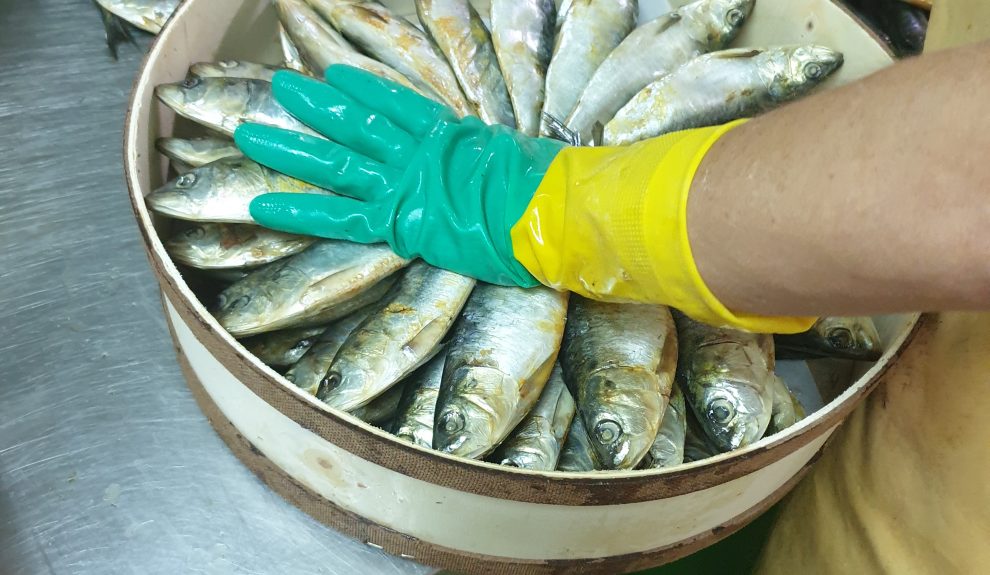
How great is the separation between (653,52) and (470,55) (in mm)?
329

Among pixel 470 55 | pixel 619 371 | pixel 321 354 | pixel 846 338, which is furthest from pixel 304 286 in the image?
pixel 846 338

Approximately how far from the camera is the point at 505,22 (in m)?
1.28

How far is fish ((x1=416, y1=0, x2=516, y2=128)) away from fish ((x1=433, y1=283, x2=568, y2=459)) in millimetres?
395

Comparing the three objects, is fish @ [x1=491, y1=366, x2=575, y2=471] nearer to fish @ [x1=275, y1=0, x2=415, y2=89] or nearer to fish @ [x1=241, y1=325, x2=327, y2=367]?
fish @ [x1=241, y1=325, x2=327, y2=367]

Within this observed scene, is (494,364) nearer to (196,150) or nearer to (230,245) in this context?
(230,245)

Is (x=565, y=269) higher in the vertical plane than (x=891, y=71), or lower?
lower

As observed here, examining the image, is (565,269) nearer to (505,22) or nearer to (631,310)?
(631,310)

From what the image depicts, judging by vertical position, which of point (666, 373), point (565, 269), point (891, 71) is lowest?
point (666, 373)

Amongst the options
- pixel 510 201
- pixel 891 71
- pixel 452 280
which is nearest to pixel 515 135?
pixel 510 201

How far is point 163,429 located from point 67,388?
0.16 metres

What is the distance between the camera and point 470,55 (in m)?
1.28

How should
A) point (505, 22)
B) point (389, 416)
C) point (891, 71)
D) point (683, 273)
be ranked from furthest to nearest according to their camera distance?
point (505, 22) < point (389, 416) < point (683, 273) < point (891, 71)

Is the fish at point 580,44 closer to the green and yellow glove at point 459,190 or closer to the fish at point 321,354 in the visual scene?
the green and yellow glove at point 459,190

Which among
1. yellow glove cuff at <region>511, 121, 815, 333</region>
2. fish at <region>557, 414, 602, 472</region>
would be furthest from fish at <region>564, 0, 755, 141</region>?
fish at <region>557, 414, 602, 472</region>
